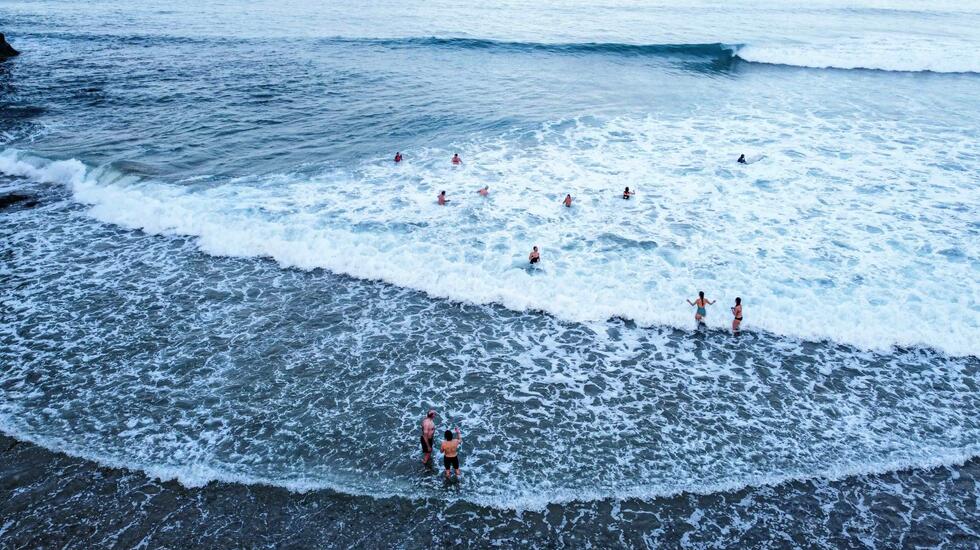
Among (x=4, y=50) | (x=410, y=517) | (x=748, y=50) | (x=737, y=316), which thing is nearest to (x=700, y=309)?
(x=737, y=316)

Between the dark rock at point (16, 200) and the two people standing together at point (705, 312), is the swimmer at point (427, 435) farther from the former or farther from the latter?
the dark rock at point (16, 200)

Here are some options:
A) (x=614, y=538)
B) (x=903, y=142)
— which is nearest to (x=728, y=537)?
(x=614, y=538)

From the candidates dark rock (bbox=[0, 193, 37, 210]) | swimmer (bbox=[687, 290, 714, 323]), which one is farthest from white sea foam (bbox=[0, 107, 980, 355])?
dark rock (bbox=[0, 193, 37, 210])

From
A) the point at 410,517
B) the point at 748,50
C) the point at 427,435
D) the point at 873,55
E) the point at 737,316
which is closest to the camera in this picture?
the point at 410,517

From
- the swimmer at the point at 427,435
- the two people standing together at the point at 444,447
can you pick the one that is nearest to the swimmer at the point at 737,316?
the two people standing together at the point at 444,447

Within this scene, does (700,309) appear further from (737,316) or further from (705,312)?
(737,316)

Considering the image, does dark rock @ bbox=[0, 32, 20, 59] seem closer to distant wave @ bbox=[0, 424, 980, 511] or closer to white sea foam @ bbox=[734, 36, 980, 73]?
distant wave @ bbox=[0, 424, 980, 511]

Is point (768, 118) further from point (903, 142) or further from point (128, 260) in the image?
point (128, 260)
